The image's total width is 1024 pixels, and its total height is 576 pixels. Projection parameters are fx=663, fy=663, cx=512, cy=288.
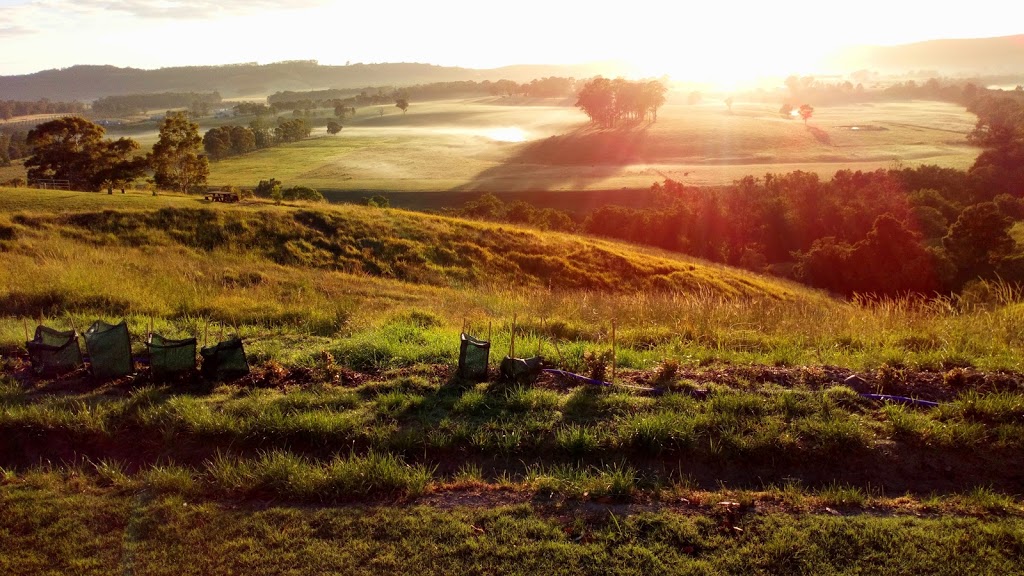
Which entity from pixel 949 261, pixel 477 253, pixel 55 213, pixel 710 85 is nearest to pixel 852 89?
pixel 710 85

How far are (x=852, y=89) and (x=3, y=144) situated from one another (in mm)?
171378

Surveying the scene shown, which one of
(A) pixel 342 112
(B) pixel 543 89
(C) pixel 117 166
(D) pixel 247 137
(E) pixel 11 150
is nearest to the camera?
(C) pixel 117 166

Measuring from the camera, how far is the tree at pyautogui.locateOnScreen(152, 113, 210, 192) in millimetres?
45250

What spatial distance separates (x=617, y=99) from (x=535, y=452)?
10636 cm

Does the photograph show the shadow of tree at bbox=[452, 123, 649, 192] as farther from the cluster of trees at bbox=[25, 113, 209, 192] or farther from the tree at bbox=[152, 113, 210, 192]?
the cluster of trees at bbox=[25, 113, 209, 192]

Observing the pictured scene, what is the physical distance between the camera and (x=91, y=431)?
5797 mm

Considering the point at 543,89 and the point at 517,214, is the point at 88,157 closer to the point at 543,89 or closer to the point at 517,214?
the point at 517,214

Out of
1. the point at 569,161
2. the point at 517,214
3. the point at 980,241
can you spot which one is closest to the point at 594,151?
the point at 569,161

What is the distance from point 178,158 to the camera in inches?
1853

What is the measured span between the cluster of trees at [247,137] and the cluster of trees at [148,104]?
6062cm

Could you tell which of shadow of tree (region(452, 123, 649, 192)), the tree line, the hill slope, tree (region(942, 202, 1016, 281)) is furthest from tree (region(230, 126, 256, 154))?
tree (region(942, 202, 1016, 281))

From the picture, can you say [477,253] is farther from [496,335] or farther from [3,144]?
[3,144]

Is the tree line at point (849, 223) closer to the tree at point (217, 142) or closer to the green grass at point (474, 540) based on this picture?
the green grass at point (474, 540)

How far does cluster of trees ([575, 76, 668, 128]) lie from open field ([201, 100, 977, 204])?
141 inches
